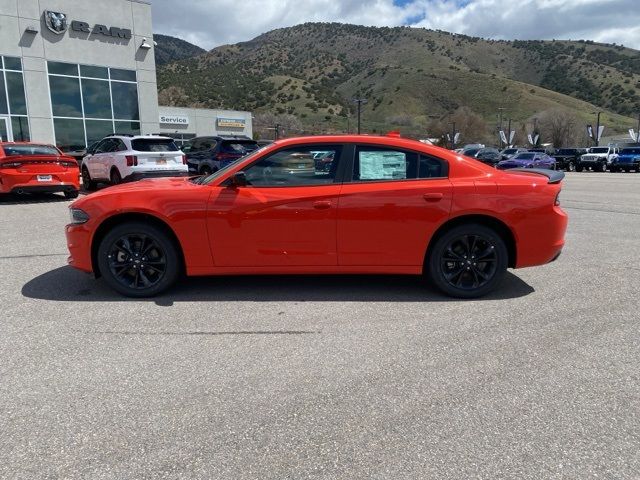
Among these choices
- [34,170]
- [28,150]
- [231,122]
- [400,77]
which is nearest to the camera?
[34,170]

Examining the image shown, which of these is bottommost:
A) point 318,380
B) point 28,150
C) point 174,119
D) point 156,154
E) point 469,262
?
point 318,380

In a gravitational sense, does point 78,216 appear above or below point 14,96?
below

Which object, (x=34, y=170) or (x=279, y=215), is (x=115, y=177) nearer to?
(x=34, y=170)

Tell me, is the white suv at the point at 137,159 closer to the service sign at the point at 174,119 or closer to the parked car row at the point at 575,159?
the service sign at the point at 174,119

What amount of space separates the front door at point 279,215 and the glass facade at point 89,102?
24.9 metres

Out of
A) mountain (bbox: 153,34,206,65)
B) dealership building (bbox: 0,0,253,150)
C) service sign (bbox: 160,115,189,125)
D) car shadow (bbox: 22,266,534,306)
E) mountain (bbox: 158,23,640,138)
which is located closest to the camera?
car shadow (bbox: 22,266,534,306)

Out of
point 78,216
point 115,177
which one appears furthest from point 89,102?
point 78,216

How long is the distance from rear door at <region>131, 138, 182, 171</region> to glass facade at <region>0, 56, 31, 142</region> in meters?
15.2

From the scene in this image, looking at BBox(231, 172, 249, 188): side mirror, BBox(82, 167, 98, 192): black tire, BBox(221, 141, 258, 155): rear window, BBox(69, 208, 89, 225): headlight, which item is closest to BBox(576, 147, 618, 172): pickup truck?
BBox(221, 141, 258, 155): rear window

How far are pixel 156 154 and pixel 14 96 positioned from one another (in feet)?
52.5

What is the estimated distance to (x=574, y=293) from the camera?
509 cm

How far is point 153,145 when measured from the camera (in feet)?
43.1

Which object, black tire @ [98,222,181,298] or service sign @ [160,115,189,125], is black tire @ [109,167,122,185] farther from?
service sign @ [160,115,189,125]

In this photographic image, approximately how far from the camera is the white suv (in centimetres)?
1276
